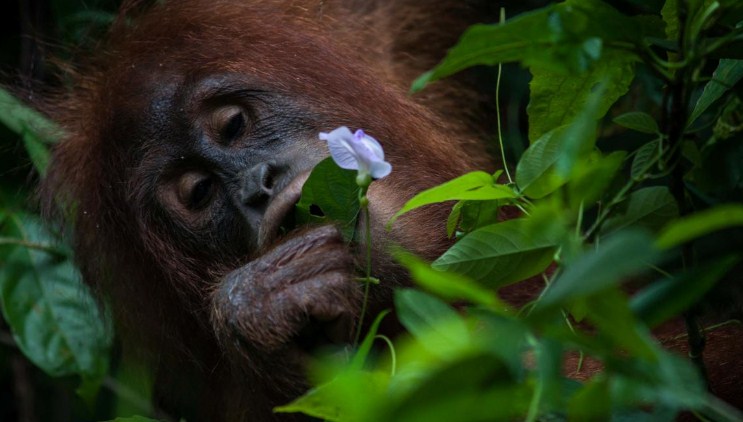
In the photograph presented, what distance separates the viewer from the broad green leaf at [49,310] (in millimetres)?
2906

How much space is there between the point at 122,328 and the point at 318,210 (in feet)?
3.41

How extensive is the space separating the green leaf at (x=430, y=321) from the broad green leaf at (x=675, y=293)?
0.66 feet

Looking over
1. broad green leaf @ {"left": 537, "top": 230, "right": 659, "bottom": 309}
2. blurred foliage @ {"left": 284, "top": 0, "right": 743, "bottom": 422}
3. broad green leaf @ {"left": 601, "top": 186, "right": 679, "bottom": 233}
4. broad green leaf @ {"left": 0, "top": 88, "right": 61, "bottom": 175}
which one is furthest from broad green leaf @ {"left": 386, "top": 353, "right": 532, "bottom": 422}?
broad green leaf @ {"left": 0, "top": 88, "right": 61, "bottom": 175}

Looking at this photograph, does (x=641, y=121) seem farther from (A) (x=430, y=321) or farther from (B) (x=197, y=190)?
(B) (x=197, y=190)

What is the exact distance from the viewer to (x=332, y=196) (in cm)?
194

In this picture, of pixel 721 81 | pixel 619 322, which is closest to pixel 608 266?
pixel 619 322

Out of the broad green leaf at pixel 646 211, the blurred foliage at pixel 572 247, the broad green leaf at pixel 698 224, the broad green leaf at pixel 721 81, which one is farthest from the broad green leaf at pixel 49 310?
the broad green leaf at pixel 698 224

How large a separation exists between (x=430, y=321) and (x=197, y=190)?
148 centimetres

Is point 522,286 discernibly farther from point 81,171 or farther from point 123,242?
point 81,171

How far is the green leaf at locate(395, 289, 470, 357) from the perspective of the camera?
1.05m

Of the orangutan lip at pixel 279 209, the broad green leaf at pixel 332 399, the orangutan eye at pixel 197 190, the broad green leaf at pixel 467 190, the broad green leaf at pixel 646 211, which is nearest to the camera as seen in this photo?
the broad green leaf at pixel 332 399

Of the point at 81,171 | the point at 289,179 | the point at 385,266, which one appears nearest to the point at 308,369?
the point at 385,266

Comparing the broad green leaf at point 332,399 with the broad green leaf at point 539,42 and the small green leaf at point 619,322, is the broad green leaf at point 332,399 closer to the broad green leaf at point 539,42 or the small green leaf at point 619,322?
the small green leaf at point 619,322

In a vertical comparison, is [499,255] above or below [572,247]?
below
